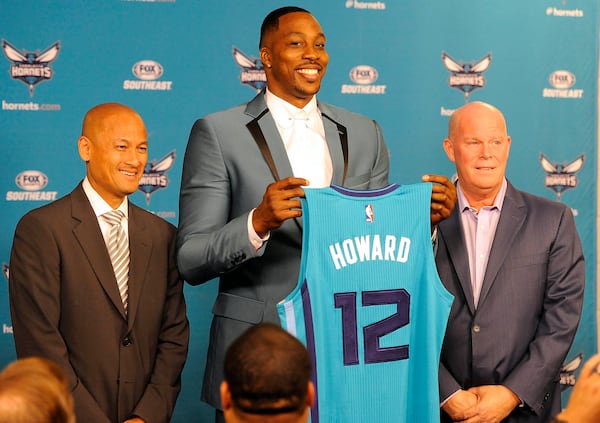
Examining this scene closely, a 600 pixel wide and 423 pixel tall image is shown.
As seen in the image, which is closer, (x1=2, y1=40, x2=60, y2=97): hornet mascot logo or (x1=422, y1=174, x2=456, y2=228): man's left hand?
(x1=422, y1=174, x2=456, y2=228): man's left hand

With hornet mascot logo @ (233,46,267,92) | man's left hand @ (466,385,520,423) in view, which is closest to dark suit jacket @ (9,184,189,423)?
man's left hand @ (466,385,520,423)

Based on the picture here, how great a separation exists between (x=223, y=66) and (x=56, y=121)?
92cm

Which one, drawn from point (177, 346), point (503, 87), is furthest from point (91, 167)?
point (503, 87)

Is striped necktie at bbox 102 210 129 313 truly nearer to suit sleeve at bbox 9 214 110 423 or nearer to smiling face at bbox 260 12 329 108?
suit sleeve at bbox 9 214 110 423

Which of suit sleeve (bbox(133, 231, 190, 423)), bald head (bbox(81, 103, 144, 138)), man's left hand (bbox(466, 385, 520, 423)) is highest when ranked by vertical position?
bald head (bbox(81, 103, 144, 138))

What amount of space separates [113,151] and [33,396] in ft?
4.79

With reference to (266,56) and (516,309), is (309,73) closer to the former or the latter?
(266,56)

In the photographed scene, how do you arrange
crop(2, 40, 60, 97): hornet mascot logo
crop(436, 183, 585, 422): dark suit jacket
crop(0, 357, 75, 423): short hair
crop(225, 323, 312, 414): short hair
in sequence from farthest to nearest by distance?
crop(2, 40, 60, 97): hornet mascot logo < crop(436, 183, 585, 422): dark suit jacket < crop(225, 323, 312, 414): short hair < crop(0, 357, 75, 423): short hair

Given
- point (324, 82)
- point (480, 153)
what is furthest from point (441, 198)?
point (324, 82)

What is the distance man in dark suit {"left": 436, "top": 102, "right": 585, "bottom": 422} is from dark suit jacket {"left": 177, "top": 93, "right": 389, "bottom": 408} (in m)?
0.49

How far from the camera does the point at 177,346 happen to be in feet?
10.1

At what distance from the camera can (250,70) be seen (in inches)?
183

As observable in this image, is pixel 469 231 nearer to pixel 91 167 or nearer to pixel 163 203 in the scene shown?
pixel 91 167

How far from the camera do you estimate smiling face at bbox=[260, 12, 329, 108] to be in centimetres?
302
